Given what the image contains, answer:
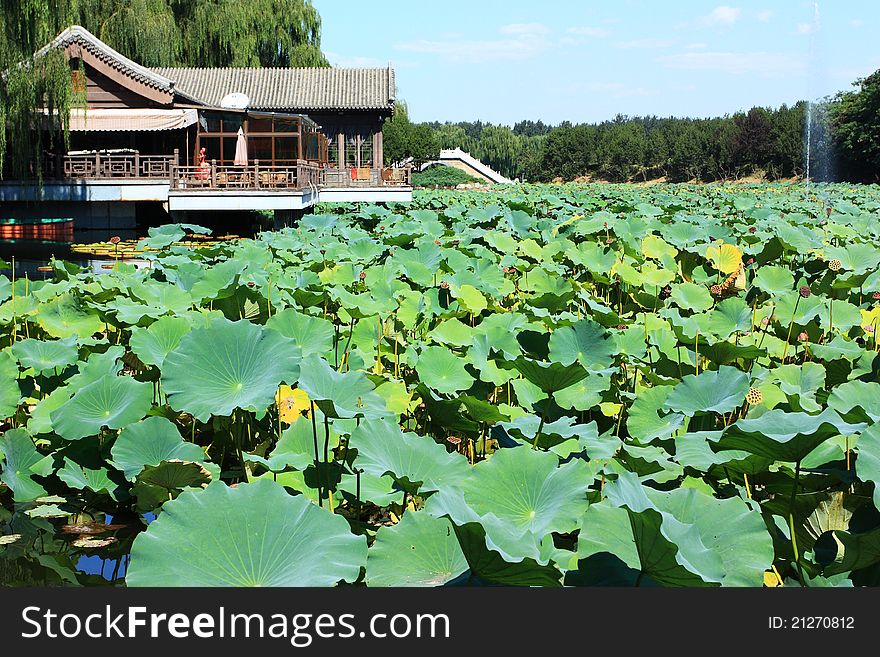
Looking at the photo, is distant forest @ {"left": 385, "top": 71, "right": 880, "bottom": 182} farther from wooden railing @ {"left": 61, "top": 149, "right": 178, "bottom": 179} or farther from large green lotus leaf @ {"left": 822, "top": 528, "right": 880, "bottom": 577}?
large green lotus leaf @ {"left": 822, "top": 528, "right": 880, "bottom": 577}

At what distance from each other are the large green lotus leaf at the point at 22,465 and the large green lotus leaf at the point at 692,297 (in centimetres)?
231

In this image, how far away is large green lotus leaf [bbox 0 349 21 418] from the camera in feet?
7.73

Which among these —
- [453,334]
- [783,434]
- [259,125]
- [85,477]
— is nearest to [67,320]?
[85,477]

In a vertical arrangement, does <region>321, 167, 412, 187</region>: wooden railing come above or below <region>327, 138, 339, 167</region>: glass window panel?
below

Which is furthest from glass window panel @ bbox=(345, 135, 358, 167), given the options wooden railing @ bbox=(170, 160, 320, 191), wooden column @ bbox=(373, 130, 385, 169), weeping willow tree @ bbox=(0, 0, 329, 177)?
wooden railing @ bbox=(170, 160, 320, 191)

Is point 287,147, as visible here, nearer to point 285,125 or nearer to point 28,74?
point 285,125

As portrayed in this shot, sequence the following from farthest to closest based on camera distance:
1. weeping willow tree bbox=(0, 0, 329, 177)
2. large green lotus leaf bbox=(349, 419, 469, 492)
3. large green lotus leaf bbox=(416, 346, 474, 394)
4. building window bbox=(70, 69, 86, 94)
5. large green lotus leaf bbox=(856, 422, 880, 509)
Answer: building window bbox=(70, 69, 86, 94), weeping willow tree bbox=(0, 0, 329, 177), large green lotus leaf bbox=(416, 346, 474, 394), large green lotus leaf bbox=(349, 419, 469, 492), large green lotus leaf bbox=(856, 422, 880, 509)

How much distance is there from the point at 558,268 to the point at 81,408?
9.39 feet

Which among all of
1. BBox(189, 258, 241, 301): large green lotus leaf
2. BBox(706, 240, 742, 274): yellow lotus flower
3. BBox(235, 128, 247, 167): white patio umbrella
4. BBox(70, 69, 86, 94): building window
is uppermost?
BBox(70, 69, 86, 94): building window

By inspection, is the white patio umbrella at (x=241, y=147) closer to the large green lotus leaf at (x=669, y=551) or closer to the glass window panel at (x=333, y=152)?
the glass window panel at (x=333, y=152)

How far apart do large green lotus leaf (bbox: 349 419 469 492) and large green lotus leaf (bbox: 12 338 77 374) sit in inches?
48.1

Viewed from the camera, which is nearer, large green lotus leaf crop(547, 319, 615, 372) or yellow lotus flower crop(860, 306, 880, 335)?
large green lotus leaf crop(547, 319, 615, 372)

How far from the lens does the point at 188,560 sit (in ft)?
4.27

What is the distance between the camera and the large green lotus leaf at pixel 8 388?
2.36 m
